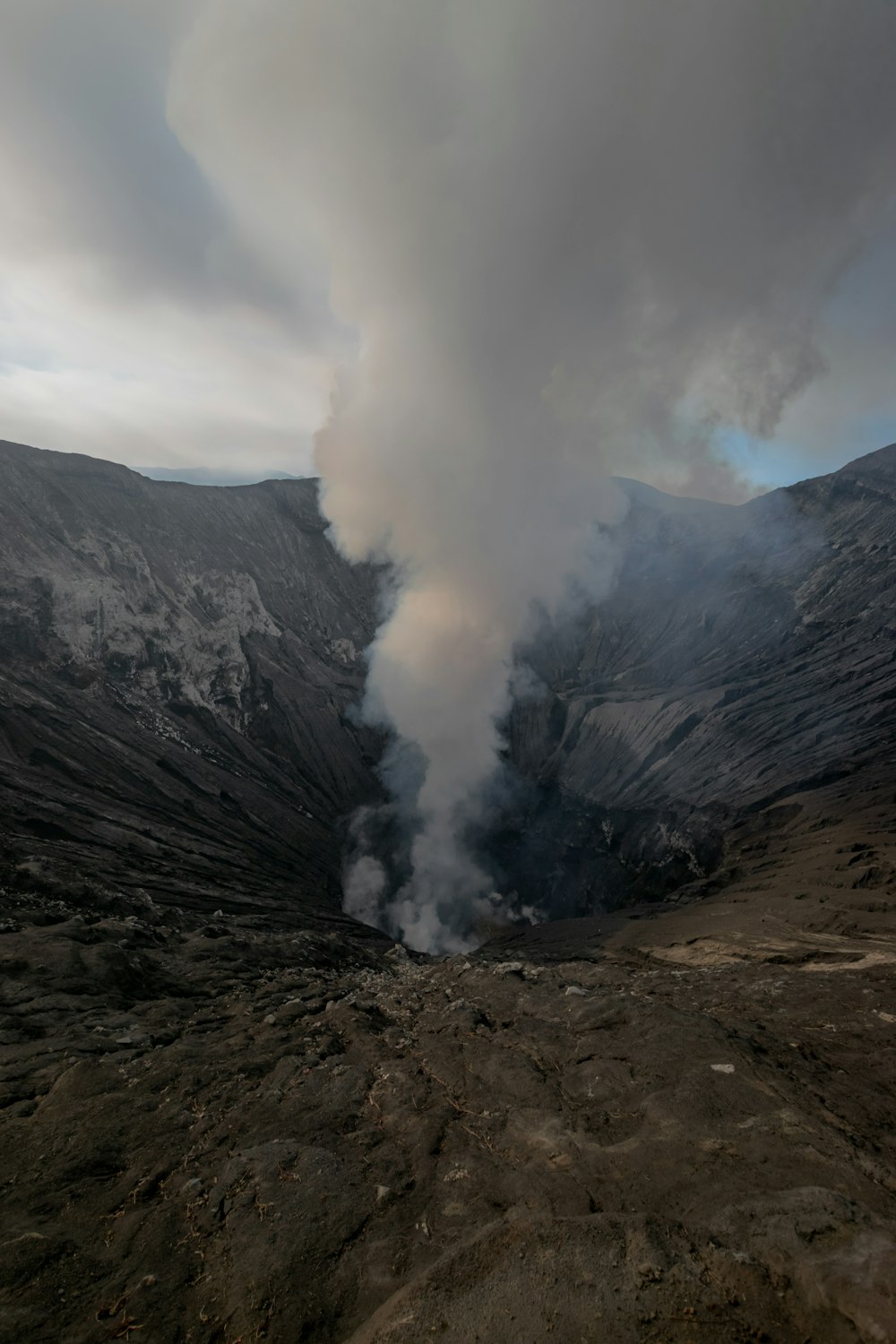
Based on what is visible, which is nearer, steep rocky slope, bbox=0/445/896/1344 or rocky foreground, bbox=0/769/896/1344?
rocky foreground, bbox=0/769/896/1344

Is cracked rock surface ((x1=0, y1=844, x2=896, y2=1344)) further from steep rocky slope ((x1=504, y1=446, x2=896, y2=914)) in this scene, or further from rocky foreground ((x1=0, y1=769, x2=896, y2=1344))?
steep rocky slope ((x1=504, y1=446, x2=896, y2=914))

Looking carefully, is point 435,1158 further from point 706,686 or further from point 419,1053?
point 706,686

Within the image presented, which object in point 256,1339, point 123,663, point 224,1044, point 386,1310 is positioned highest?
point 123,663

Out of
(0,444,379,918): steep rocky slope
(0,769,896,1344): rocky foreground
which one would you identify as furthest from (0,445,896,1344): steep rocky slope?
(0,444,379,918): steep rocky slope

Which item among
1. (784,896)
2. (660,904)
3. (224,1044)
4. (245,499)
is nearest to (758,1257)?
(224,1044)

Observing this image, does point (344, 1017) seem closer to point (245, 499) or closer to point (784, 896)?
point (784, 896)

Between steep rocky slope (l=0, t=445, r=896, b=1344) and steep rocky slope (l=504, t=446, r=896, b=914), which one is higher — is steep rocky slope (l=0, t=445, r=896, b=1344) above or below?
below

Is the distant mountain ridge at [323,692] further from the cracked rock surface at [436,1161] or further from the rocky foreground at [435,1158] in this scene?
the cracked rock surface at [436,1161]

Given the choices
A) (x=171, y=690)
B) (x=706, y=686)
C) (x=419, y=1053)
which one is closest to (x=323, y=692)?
(x=171, y=690)

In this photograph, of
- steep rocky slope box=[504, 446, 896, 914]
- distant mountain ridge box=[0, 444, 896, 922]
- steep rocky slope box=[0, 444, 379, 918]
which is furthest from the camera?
steep rocky slope box=[504, 446, 896, 914]
